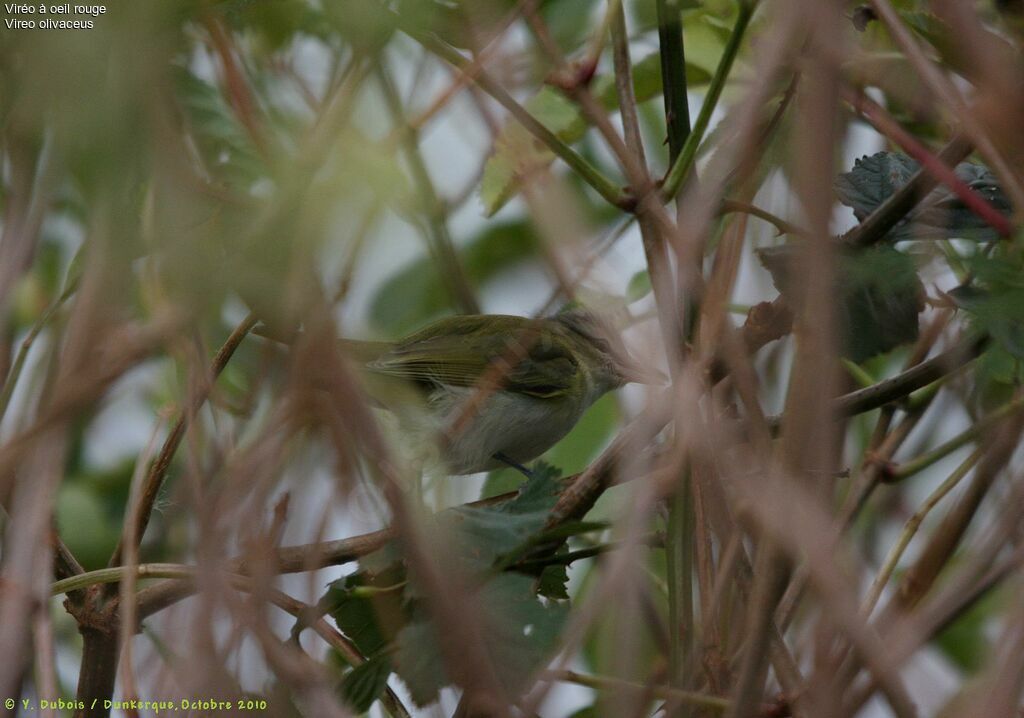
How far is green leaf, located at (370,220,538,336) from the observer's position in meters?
3.26

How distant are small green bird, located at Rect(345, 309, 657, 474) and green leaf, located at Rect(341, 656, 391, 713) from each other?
1792mm

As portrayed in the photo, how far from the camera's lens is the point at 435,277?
3.22 metres

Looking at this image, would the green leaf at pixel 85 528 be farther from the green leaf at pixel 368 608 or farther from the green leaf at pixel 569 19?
the green leaf at pixel 569 19

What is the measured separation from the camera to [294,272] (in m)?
0.90

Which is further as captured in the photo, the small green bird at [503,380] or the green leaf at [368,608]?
the small green bird at [503,380]

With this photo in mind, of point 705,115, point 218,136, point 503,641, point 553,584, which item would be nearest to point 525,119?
point 705,115

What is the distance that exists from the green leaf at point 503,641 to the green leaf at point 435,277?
1857 mm

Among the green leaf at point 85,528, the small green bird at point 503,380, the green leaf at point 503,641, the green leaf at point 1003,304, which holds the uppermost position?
the small green bird at point 503,380

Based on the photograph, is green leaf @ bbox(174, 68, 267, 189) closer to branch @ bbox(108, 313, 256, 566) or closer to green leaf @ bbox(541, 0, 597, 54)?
branch @ bbox(108, 313, 256, 566)

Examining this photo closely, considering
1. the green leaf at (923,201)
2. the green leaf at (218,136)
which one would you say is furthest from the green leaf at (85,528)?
the green leaf at (923,201)

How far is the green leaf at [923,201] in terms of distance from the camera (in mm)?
1706

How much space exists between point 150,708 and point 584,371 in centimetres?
260

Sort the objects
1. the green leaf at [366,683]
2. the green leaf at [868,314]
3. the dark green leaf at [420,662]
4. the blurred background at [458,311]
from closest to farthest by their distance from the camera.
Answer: the blurred background at [458,311]
the dark green leaf at [420,662]
the green leaf at [366,683]
the green leaf at [868,314]

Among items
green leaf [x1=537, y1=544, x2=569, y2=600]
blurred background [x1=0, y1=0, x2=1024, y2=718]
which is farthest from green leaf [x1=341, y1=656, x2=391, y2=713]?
green leaf [x1=537, y1=544, x2=569, y2=600]
